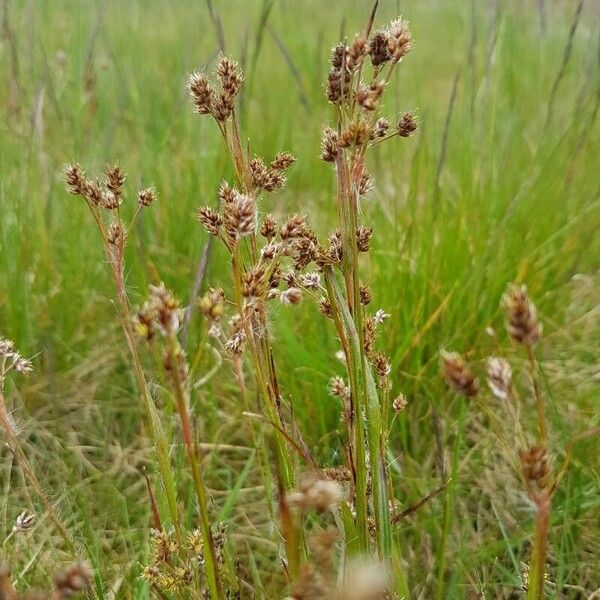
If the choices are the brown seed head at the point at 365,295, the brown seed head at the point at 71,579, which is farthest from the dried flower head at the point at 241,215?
the brown seed head at the point at 71,579

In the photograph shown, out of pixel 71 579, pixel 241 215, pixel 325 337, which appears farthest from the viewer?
pixel 325 337

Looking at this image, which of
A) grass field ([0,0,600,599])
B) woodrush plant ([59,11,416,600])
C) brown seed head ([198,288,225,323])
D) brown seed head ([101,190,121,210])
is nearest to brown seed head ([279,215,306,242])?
woodrush plant ([59,11,416,600])

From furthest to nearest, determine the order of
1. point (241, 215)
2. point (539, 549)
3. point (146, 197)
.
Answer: point (146, 197), point (241, 215), point (539, 549)

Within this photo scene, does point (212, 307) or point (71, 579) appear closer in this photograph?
point (71, 579)

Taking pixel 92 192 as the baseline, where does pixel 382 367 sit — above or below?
below

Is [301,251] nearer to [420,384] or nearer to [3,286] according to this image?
[420,384]

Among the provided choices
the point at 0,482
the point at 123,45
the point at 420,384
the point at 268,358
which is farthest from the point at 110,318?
the point at 123,45

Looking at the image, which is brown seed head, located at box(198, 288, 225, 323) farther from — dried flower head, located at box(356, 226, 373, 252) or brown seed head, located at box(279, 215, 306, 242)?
dried flower head, located at box(356, 226, 373, 252)

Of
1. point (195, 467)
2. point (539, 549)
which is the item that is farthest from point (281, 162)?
point (539, 549)

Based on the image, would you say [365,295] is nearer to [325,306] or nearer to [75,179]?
[325,306]

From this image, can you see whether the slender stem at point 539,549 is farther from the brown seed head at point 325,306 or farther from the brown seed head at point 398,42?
the brown seed head at point 398,42

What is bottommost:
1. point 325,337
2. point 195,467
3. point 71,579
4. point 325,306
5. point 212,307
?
point 71,579
